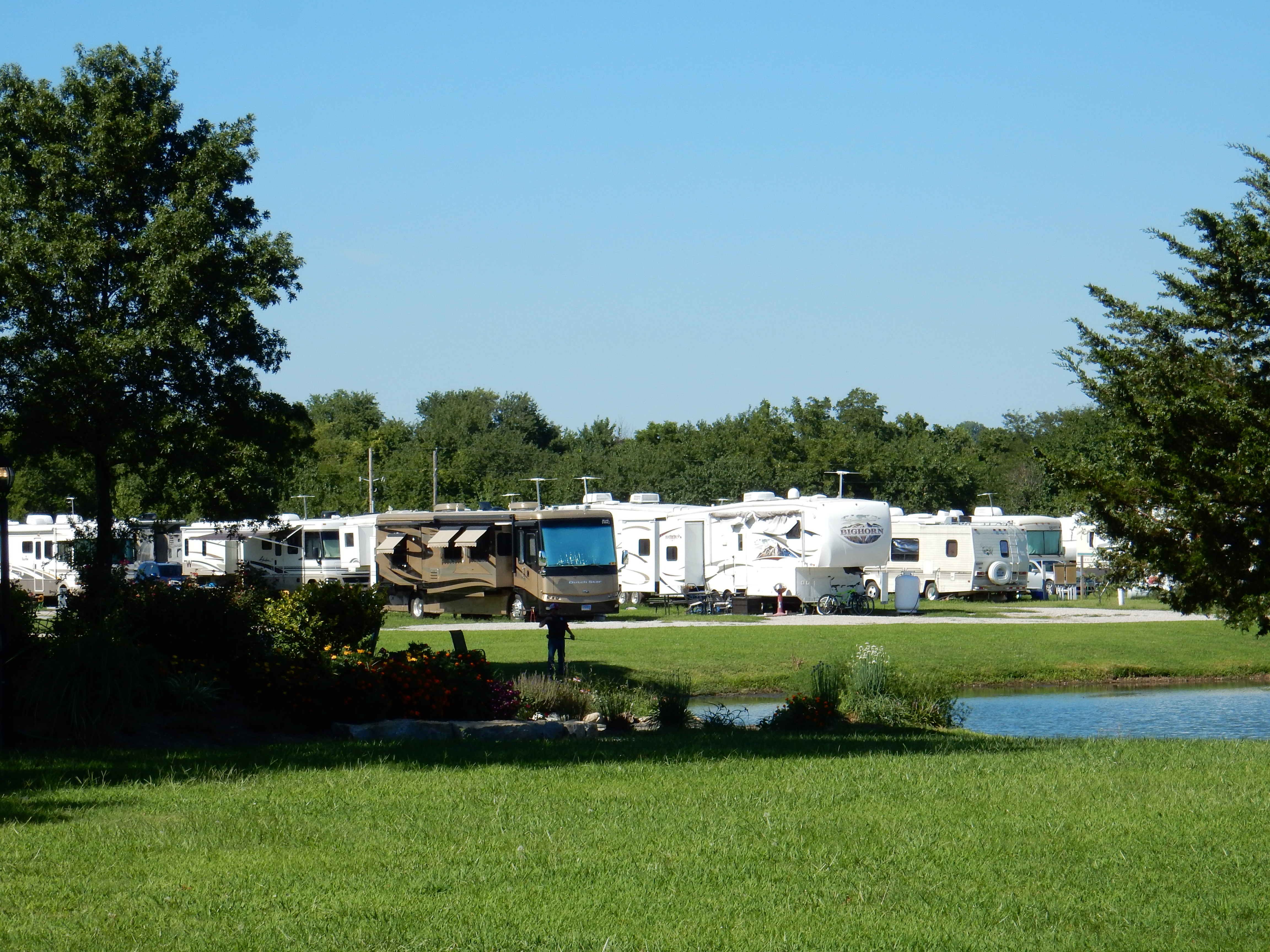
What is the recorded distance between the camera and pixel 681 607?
3938 centimetres

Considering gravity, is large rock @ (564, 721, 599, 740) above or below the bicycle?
below

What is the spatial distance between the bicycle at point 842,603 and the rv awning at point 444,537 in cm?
951

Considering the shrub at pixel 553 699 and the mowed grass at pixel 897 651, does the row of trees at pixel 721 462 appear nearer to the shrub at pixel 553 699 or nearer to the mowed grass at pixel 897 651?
the mowed grass at pixel 897 651

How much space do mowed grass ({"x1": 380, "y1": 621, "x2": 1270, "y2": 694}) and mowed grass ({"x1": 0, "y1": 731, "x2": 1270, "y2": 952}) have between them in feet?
30.7

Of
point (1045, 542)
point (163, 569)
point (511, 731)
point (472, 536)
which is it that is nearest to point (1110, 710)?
point (511, 731)

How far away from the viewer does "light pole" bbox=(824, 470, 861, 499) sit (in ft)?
208

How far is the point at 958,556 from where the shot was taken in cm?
4362

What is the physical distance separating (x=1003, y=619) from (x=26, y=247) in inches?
953

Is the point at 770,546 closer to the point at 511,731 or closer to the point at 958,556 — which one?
the point at 958,556

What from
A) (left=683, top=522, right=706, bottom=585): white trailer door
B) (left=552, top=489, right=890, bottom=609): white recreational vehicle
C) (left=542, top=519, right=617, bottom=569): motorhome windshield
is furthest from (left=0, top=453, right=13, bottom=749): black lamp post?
(left=683, top=522, right=706, bottom=585): white trailer door

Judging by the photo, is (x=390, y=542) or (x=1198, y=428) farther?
(x=390, y=542)

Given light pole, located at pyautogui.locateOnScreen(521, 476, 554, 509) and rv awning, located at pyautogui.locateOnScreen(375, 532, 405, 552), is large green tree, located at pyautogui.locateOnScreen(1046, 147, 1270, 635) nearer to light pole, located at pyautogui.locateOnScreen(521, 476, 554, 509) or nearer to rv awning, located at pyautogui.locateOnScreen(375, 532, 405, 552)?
rv awning, located at pyautogui.locateOnScreen(375, 532, 405, 552)

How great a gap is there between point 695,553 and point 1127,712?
1948 cm

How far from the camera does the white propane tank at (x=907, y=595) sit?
1387 inches
